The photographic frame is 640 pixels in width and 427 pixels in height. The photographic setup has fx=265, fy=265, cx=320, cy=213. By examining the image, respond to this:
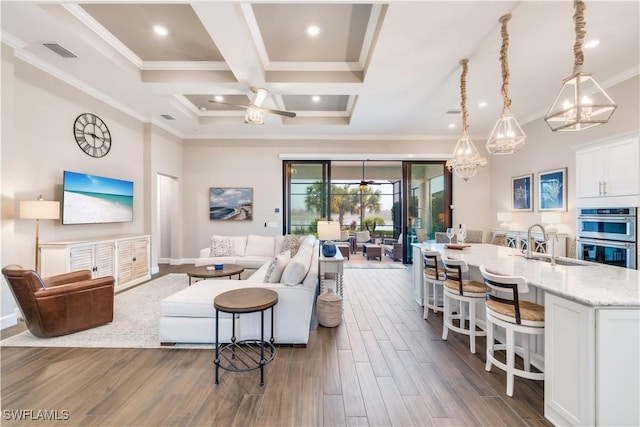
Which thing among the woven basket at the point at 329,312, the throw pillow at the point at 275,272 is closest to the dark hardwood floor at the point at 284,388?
the woven basket at the point at 329,312

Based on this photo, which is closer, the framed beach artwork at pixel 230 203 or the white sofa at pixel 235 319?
the white sofa at pixel 235 319

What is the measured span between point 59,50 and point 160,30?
133 cm

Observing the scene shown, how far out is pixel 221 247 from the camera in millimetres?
5523

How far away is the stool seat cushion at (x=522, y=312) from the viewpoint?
1.97 meters

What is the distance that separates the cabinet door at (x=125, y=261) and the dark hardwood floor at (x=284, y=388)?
2.03 metres

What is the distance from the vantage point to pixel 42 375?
2285 mm

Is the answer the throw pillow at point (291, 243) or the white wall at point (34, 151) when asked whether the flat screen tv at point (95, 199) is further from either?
the throw pillow at point (291, 243)

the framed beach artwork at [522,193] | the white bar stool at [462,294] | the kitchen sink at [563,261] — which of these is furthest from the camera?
the framed beach artwork at [522,193]

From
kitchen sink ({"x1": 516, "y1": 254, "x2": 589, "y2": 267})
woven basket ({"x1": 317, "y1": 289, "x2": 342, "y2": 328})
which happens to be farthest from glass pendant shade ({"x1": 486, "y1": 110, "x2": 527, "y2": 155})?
woven basket ({"x1": 317, "y1": 289, "x2": 342, "y2": 328})

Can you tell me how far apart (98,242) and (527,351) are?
5.48 metres

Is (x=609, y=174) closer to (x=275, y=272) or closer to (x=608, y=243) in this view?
(x=608, y=243)

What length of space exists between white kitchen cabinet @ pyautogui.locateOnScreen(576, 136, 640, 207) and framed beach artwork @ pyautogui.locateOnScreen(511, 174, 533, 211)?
1.45 m

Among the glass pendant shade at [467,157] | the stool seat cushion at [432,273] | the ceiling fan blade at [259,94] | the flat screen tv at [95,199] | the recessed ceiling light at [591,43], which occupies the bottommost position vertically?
the stool seat cushion at [432,273]

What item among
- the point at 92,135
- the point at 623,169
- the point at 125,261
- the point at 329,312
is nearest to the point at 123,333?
the point at 125,261
